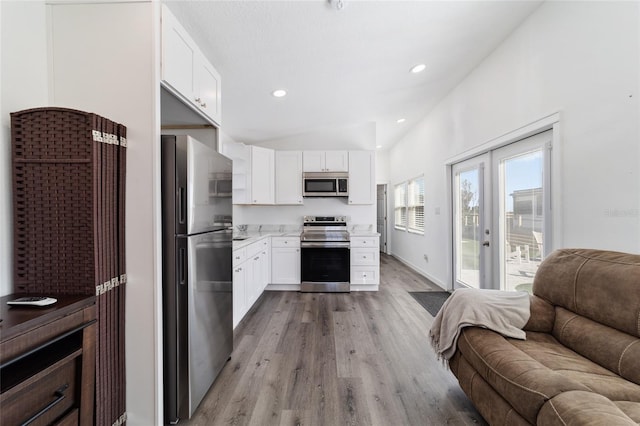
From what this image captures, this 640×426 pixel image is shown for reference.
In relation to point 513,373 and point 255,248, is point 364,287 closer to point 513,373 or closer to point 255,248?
point 255,248

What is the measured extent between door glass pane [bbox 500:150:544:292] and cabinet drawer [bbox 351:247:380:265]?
170 centimetres

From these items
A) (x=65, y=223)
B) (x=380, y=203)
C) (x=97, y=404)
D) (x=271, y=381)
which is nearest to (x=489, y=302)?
(x=271, y=381)

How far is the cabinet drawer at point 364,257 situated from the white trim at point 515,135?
1879 mm

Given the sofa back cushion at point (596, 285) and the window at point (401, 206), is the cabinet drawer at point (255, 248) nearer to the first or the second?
the sofa back cushion at point (596, 285)

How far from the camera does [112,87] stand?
1371 mm

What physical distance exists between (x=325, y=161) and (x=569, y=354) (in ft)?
11.9

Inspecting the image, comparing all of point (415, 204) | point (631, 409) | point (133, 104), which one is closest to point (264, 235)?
point (133, 104)

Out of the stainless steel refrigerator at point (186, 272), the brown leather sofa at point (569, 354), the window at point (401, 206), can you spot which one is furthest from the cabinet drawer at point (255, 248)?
the window at point (401, 206)

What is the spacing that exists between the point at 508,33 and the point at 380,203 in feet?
17.9

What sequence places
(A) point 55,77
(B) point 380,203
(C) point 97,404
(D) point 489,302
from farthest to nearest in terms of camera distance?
(B) point 380,203
(D) point 489,302
(A) point 55,77
(C) point 97,404

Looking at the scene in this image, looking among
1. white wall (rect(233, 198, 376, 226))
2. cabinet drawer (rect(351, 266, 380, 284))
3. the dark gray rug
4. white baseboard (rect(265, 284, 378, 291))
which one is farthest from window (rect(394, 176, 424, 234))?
white baseboard (rect(265, 284, 378, 291))

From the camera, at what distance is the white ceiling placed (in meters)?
1.90

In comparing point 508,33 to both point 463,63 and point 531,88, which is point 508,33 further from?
point 531,88

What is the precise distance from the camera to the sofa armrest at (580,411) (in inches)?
33.0
